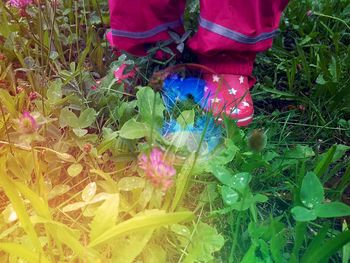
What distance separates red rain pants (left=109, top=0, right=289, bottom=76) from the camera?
1310 mm

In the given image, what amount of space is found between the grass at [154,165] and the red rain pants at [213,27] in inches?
2.4

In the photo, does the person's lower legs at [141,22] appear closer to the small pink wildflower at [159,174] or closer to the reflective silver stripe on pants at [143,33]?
the reflective silver stripe on pants at [143,33]

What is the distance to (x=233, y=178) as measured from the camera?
3.07ft

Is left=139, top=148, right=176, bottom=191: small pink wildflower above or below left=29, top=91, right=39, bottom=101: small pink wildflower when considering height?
above

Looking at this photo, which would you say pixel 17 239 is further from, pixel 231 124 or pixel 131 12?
pixel 131 12

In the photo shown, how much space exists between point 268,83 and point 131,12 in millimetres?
397

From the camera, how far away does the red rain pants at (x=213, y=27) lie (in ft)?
4.30

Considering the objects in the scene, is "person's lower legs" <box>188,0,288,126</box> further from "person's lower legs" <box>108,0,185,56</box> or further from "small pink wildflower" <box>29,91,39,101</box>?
"small pink wildflower" <box>29,91,39,101</box>

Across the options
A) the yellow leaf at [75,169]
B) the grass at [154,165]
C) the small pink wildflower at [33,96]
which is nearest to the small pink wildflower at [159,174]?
the grass at [154,165]

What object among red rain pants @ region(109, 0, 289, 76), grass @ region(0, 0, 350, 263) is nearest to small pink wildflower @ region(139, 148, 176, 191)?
grass @ region(0, 0, 350, 263)

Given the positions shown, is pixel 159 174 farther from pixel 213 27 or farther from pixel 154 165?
pixel 213 27

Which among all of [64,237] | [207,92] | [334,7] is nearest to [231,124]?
[207,92]

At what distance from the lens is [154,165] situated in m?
0.76

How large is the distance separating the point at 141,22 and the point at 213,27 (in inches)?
6.9
